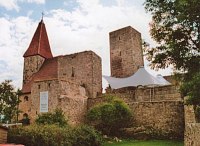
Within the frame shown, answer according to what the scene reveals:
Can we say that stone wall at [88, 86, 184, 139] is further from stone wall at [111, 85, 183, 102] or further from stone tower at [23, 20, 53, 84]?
stone tower at [23, 20, 53, 84]

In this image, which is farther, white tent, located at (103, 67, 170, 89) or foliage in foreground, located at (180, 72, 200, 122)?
white tent, located at (103, 67, 170, 89)

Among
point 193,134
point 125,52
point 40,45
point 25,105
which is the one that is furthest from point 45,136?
point 40,45

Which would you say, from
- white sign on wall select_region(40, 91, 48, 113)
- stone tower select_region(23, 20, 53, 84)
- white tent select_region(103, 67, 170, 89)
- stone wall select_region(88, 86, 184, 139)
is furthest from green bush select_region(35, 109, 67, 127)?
stone tower select_region(23, 20, 53, 84)

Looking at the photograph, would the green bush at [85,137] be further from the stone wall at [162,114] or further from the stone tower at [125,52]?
the stone tower at [125,52]

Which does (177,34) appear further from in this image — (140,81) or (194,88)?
(140,81)

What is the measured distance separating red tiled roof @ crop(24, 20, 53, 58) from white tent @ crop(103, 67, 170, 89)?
9.03m

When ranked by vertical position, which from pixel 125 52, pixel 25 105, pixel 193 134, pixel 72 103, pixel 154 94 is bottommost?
pixel 193 134

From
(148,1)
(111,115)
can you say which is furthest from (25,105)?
(148,1)

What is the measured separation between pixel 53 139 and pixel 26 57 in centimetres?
2148

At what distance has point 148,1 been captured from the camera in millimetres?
12070

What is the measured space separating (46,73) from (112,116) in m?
13.0

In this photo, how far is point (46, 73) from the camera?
109ft

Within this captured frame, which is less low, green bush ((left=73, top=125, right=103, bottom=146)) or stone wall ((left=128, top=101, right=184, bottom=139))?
stone wall ((left=128, top=101, right=184, bottom=139))

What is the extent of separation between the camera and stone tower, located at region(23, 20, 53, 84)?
35.5 m
